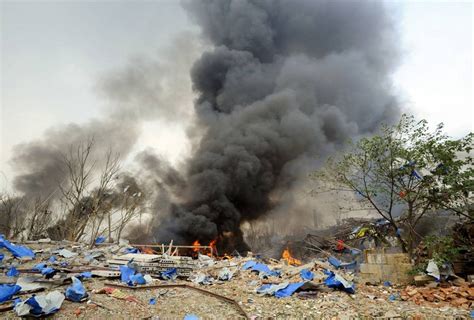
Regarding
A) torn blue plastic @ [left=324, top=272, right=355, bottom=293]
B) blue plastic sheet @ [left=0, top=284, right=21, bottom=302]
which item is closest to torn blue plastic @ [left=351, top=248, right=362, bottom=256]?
torn blue plastic @ [left=324, top=272, right=355, bottom=293]

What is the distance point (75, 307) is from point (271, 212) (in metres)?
23.1

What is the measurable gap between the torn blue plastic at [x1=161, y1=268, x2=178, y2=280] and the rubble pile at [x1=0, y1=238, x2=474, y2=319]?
0.11 feet

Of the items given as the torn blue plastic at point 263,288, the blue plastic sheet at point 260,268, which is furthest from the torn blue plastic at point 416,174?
the torn blue plastic at point 263,288

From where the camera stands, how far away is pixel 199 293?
7.19 m

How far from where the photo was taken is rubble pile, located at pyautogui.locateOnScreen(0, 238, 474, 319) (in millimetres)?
5688

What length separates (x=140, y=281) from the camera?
7699 mm

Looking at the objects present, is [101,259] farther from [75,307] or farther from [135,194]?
[135,194]

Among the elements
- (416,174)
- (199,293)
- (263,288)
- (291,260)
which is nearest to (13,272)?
(199,293)

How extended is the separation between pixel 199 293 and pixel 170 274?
2.30m

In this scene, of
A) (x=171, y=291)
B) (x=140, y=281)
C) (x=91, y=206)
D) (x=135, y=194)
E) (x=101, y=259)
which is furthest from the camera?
(x=135, y=194)

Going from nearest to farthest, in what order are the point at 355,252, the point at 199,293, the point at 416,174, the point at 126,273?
1. the point at 199,293
2. the point at 126,273
3. the point at 416,174
4. the point at 355,252

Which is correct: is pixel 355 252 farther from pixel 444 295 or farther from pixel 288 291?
pixel 288 291

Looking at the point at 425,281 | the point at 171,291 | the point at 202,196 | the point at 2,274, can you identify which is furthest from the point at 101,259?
the point at 202,196

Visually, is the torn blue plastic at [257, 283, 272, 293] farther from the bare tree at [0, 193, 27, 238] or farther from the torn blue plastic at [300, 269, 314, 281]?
the bare tree at [0, 193, 27, 238]
